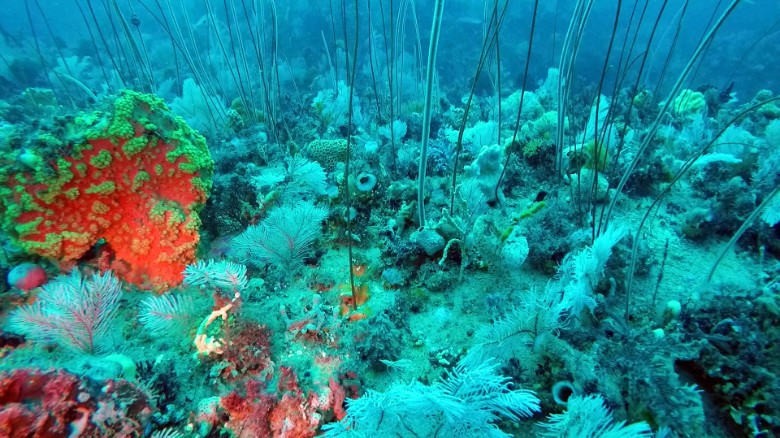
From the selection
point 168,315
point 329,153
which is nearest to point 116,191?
point 168,315

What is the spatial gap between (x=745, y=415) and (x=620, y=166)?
11.3ft

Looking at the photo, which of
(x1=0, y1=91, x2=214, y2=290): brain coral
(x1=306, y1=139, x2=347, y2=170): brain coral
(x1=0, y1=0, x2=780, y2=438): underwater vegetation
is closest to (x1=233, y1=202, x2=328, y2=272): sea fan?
(x1=0, y1=0, x2=780, y2=438): underwater vegetation

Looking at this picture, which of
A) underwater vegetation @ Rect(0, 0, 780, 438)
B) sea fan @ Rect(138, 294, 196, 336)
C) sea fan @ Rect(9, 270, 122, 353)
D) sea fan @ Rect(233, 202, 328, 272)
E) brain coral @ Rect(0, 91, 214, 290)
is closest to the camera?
underwater vegetation @ Rect(0, 0, 780, 438)

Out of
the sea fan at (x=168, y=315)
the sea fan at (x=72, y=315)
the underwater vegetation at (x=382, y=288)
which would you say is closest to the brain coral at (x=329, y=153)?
the underwater vegetation at (x=382, y=288)

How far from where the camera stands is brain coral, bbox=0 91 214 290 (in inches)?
110

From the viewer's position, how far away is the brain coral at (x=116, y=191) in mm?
2801

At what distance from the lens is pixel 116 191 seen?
3076mm

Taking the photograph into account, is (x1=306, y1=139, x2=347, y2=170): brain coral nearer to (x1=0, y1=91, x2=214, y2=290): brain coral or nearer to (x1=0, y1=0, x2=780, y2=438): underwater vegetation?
(x1=0, y1=0, x2=780, y2=438): underwater vegetation

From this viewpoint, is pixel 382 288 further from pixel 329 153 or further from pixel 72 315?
pixel 329 153

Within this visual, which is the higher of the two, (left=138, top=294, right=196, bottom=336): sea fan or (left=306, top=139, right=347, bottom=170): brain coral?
(left=306, top=139, right=347, bottom=170): brain coral

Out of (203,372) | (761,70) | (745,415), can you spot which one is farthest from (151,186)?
(761,70)

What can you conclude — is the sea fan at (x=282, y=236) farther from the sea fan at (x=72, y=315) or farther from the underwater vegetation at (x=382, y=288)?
the sea fan at (x=72, y=315)

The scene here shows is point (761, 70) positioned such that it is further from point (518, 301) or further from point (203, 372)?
point (203, 372)

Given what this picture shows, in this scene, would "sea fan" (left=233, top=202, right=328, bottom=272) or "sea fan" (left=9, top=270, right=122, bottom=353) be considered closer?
"sea fan" (left=9, top=270, right=122, bottom=353)
